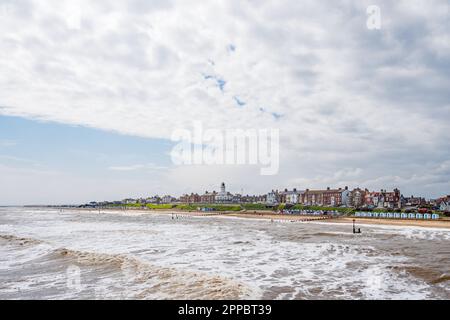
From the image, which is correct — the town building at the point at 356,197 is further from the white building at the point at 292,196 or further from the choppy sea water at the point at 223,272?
the choppy sea water at the point at 223,272

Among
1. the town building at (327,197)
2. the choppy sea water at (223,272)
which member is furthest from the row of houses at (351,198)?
the choppy sea water at (223,272)

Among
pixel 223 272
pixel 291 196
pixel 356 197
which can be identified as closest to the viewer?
pixel 223 272

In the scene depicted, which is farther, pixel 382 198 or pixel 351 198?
pixel 351 198

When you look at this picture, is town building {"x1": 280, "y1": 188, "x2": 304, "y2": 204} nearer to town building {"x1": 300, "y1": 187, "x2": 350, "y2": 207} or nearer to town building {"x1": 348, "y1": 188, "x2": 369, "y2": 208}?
town building {"x1": 300, "y1": 187, "x2": 350, "y2": 207}

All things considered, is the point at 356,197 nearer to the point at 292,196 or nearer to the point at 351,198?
the point at 351,198

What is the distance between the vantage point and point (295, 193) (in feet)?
568

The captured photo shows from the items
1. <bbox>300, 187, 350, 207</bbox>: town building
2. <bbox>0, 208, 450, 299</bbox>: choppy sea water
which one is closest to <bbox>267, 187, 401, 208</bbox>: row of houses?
<bbox>300, 187, 350, 207</bbox>: town building

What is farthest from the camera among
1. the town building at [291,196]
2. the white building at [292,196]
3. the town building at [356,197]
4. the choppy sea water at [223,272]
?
the town building at [291,196]

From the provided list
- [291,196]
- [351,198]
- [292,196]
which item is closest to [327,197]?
[351,198]

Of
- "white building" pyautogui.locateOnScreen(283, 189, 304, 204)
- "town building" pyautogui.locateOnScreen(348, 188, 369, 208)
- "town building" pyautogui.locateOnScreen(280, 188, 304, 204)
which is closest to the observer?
"town building" pyautogui.locateOnScreen(348, 188, 369, 208)
